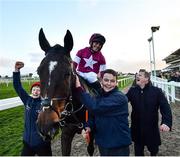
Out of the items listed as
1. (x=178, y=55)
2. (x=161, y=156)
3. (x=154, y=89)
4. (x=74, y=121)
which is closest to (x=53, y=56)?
(x=74, y=121)

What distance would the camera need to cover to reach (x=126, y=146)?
344 cm

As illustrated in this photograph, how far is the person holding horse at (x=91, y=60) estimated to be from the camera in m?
4.86

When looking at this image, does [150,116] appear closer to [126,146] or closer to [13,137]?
[126,146]

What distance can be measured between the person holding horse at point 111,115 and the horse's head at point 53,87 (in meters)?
0.28

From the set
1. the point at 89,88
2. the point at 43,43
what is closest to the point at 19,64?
the point at 43,43

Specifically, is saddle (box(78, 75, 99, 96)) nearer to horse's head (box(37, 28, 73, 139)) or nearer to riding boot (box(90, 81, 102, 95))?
riding boot (box(90, 81, 102, 95))

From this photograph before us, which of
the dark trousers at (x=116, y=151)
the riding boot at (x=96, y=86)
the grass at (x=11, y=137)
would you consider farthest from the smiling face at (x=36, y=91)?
the grass at (x=11, y=137)

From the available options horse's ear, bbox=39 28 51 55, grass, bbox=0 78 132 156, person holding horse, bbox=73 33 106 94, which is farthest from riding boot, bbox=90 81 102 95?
grass, bbox=0 78 132 156

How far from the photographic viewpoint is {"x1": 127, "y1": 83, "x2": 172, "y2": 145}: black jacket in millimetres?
4605

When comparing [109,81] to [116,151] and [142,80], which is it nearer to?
[116,151]

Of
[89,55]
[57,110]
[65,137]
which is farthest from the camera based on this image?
[89,55]

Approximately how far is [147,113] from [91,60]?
1.25 meters

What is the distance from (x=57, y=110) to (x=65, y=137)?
1.43 m

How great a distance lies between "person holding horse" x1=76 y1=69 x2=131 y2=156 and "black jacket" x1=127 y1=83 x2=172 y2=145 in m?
1.22
